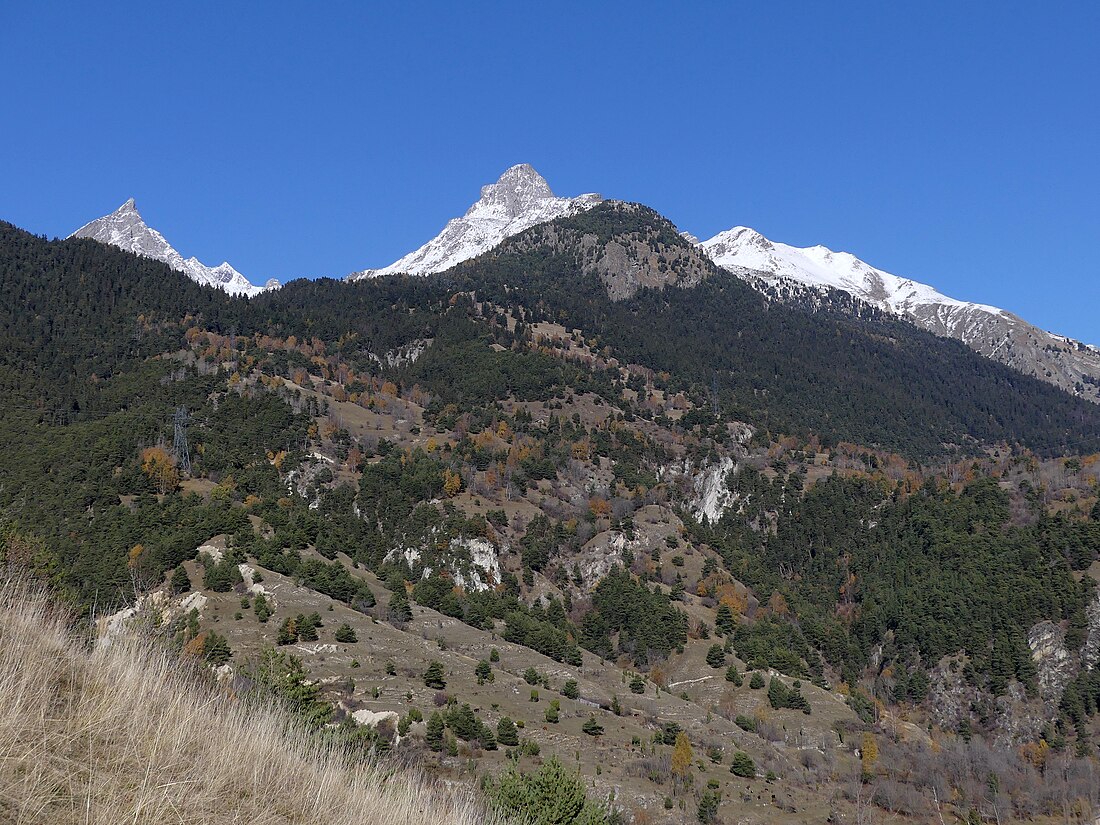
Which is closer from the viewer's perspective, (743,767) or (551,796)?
(551,796)

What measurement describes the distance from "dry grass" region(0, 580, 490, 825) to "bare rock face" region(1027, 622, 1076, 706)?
14079 centimetres

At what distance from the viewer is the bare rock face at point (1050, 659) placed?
12088 cm

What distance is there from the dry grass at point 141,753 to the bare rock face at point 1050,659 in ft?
462

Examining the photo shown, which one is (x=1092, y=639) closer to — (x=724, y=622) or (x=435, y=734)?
(x=724, y=622)

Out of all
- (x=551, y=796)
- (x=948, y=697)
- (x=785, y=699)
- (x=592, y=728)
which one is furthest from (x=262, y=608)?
(x=948, y=697)

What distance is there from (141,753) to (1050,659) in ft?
480

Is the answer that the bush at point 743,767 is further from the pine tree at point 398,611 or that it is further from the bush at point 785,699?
the pine tree at point 398,611

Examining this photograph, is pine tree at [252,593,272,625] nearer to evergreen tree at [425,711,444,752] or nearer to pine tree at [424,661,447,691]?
pine tree at [424,661,447,691]

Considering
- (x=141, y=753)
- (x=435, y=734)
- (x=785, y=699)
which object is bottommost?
(x=435, y=734)

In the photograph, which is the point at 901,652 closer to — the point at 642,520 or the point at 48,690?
the point at 642,520

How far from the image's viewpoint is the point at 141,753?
23.0 feet

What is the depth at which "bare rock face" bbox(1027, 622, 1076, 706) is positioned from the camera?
121 m

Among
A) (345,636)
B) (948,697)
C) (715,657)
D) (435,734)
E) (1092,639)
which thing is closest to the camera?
(435,734)

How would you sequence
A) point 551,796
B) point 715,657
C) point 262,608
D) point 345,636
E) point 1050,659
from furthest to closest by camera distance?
1. point 1050,659
2. point 715,657
3. point 262,608
4. point 345,636
5. point 551,796
